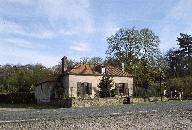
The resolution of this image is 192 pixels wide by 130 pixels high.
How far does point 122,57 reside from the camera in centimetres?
6306

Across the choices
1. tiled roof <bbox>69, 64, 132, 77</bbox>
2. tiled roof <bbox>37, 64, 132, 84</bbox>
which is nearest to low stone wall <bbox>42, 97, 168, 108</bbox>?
tiled roof <bbox>37, 64, 132, 84</bbox>

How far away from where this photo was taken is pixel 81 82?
140 feet

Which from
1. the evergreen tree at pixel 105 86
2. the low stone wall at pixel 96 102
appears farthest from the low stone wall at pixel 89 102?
the evergreen tree at pixel 105 86

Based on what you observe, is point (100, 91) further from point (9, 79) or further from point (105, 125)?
point (9, 79)

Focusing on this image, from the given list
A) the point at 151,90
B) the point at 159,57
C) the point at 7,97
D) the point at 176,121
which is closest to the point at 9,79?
the point at 7,97

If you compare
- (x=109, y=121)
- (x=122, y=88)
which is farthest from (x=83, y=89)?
(x=109, y=121)

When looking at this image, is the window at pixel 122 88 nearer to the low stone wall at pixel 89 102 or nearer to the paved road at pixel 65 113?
the low stone wall at pixel 89 102

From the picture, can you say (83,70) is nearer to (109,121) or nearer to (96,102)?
(96,102)

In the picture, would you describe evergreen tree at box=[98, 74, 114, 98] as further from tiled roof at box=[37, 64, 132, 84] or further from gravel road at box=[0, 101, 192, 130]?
gravel road at box=[0, 101, 192, 130]

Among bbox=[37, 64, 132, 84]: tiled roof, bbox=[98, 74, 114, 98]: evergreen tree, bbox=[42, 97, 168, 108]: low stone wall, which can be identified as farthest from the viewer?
bbox=[37, 64, 132, 84]: tiled roof

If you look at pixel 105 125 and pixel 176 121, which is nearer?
pixel 105 125

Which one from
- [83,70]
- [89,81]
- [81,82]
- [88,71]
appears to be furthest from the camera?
[88,71]

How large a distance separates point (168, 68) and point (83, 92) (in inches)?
1569

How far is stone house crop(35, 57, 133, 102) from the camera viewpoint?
41969mm
